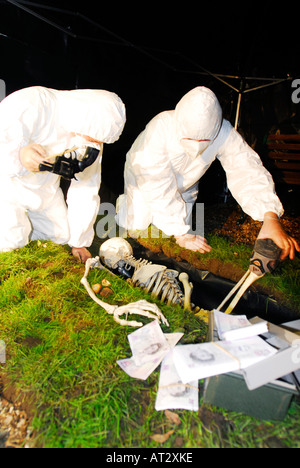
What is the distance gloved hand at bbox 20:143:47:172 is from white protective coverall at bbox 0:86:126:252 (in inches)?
2.6

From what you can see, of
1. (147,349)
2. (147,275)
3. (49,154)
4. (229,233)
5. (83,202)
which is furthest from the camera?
(229,233)

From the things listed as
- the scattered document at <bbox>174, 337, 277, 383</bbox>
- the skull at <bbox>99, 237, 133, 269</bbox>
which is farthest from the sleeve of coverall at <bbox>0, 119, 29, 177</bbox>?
the scattered document at <bbox>174, 337, 277, 383</bbox>

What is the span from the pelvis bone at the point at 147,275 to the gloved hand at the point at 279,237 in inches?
33.9

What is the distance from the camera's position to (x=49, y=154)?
8.80 feet

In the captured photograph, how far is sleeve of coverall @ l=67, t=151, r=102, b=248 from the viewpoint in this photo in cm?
306

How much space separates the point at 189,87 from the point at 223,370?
581cm

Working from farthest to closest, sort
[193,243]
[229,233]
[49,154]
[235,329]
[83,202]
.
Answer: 1. [229,233]
2. [193,243]
3. [83,202]
4. [49,154]
5. [235,329]

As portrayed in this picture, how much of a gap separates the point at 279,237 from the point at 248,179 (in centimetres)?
92

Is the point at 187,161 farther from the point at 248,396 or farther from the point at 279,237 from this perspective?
the point at 248,396

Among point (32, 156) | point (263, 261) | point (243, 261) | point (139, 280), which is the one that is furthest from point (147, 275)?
point (32, 156)

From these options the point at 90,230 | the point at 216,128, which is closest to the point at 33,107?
the point at 90,230

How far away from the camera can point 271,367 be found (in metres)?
1.20

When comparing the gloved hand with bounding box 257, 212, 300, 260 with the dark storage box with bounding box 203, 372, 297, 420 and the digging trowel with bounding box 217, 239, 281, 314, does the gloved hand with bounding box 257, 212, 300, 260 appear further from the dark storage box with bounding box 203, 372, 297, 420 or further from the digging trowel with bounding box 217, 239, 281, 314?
the dark storage box with bounding box 203, 372, 297, 420
